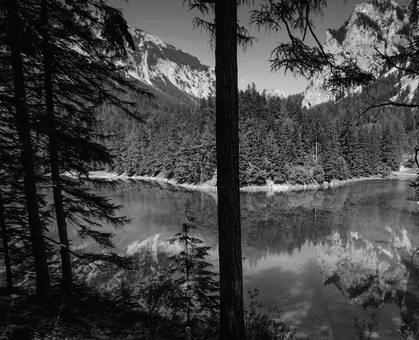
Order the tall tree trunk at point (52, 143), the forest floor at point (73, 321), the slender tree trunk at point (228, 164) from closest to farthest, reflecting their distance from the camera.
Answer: the slender tree trunk at point (228, 164), the forest floor at point (73, 321), the tall tree trunk at point (52, 143)

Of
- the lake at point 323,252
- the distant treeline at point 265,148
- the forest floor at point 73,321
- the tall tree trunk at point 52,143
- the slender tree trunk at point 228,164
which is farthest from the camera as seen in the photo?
the distant treeline at point 265,148

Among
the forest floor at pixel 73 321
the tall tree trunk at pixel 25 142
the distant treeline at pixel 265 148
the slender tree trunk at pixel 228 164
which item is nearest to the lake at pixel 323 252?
the forest floor at pixel 73 321

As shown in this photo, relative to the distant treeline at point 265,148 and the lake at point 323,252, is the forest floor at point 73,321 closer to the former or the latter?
the lake at point 323,252

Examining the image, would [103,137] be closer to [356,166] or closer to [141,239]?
[141,239]

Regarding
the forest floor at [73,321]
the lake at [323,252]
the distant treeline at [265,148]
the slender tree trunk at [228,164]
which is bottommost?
the lake at [323,252]

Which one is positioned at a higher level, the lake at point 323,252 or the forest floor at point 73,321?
the forest floor at point 73,321

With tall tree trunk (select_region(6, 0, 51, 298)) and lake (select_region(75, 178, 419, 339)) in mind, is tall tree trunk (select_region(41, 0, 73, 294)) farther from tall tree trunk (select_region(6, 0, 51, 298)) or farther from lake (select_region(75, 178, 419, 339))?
lake (select_region(75, 178, 419, 339))

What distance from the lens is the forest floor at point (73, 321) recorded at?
591 centimetres

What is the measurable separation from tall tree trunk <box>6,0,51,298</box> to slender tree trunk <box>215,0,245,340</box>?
4130mm

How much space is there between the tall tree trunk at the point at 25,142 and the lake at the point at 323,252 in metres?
7.84

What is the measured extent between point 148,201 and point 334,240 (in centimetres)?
2711

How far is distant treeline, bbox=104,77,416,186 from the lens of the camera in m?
56.1

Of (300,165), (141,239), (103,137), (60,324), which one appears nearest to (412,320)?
(60,324)

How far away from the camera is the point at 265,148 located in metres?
57.0
